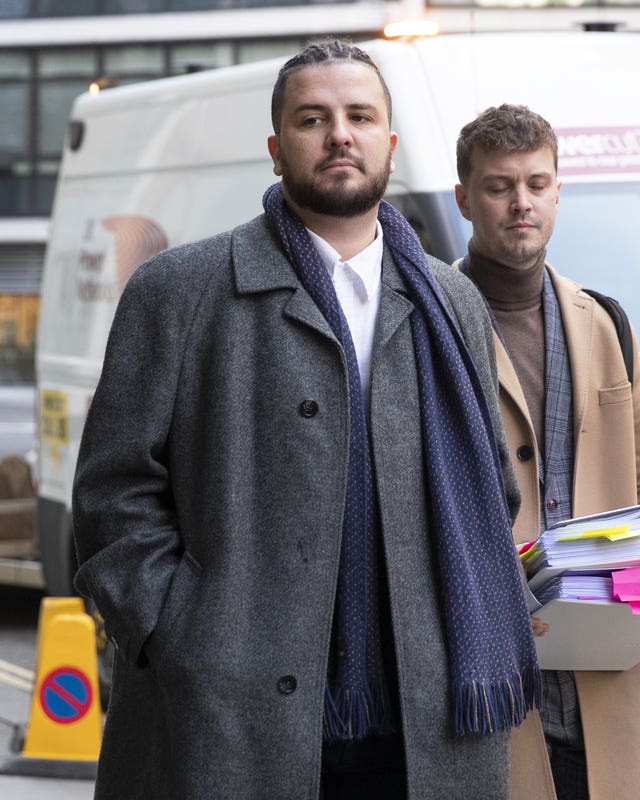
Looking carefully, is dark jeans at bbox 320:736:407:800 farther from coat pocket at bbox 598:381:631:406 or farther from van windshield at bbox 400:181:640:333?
van windshield at bbox 400:181:640:333

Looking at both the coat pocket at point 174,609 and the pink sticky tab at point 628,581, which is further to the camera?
the pink sticky tab at point 628,581

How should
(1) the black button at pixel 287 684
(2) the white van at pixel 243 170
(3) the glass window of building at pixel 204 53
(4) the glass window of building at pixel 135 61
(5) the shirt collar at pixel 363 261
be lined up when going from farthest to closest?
Result: (4) the glass window of building at pixel 135 61, (3) the glass window of building at pixel 204 53, (2) the white van at pixel 243 170, (5) the shirt collar at pixel 363 261, (1) the black button at pixel 287 684

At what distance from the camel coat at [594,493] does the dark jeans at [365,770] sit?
68 centimetres

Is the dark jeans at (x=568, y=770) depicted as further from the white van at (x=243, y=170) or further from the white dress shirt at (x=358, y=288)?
the white van at (x=243, y=170)

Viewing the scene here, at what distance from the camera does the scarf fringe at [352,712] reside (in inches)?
103

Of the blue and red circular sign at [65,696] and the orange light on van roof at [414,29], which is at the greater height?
the orange light on van roof at [414,29]

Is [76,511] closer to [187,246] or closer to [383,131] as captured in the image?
[187,246]

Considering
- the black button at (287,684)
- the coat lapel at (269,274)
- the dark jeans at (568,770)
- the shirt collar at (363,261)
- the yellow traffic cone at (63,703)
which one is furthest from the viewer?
the yellow traffic cone at (63,703)

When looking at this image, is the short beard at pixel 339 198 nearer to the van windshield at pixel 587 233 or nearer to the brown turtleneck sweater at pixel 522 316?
the brown turtleneck sweater at pixel 522 316

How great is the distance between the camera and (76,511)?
112 inches

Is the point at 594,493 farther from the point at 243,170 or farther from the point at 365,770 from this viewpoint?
the point at 243,170

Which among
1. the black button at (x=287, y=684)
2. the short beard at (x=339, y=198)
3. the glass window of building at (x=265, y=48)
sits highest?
the glass window of building at (x=265, y=48)

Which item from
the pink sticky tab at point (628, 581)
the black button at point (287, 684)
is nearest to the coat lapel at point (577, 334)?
the pink sticky tab at point (628, 581)

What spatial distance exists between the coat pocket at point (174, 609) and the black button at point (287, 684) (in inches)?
7.3
